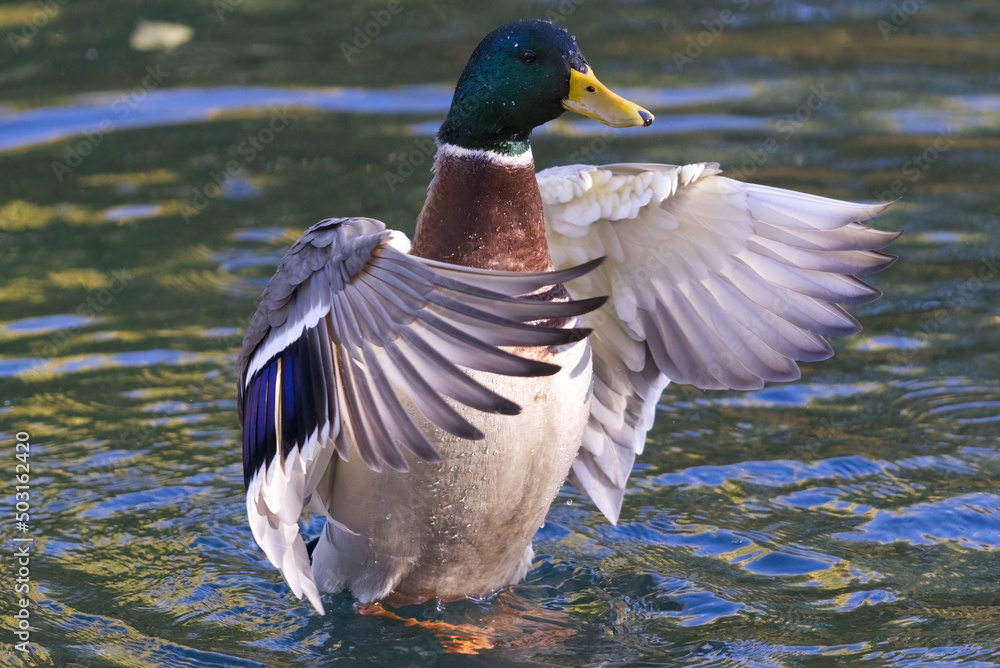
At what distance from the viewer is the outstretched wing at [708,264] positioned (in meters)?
4.83

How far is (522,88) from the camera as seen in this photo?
4.32 m

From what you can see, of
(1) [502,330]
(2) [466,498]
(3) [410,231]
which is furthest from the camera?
(3) [410,231]

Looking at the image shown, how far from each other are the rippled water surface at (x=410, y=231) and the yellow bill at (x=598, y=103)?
1.82m

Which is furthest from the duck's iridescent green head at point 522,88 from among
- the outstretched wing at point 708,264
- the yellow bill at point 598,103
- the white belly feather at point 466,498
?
the white belly feather at point 466,498

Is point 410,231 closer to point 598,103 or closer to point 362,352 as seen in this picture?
point 598,103

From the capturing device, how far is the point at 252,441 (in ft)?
13.9

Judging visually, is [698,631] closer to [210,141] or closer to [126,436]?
[126,436]

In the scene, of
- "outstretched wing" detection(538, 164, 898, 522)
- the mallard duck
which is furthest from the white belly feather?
"outstretched wing" detection(538, 164, 898, 522)

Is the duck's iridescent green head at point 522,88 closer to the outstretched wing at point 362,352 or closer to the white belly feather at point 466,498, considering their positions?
the outstretched wing at point 362,352

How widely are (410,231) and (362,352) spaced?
13.3 feet

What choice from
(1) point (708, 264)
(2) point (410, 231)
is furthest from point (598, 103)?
(2) point (410, 231)

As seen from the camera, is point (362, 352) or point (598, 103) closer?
point (362, 352)

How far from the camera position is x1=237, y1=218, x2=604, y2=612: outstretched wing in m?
3.45

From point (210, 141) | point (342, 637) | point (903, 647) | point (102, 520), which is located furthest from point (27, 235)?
point (903, 647)
